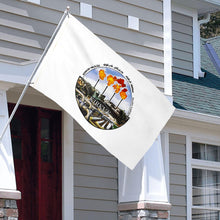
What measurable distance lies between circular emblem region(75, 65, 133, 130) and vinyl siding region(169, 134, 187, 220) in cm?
336

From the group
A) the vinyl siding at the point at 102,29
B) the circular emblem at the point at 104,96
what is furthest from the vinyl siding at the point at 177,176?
the circular emblem at the point at 104,96

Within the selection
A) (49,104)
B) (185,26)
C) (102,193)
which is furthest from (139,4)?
(185,26)

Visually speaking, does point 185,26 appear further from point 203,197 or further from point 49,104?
point 49,104

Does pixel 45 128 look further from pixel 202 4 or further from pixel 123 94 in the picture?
pixel 202 4

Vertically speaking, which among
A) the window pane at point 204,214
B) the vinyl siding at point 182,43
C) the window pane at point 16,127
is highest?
the vinyl siding at point 182,43

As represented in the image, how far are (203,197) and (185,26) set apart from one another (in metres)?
3.83

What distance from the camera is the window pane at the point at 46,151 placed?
32.5 feet

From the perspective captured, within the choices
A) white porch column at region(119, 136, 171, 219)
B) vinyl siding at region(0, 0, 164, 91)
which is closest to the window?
vinyl siding at region(0, 0, 164, 91)

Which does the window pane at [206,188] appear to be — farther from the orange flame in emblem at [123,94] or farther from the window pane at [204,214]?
the orange flame in emblem at [123,94]

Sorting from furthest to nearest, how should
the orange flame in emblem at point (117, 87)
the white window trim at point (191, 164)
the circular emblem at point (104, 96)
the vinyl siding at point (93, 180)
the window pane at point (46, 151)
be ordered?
1. the white window trim at point (191, 164)
2. the vinyl siding at point (93, 180)
3. the window pane at point (46, 151)
4. the orange flame in emblem at point (117, 87)
5. the circular emblem at point (104, 96)

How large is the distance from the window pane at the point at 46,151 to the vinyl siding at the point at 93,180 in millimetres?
355

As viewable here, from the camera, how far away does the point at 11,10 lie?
9.20 meters

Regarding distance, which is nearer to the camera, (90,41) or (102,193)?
(90,41)

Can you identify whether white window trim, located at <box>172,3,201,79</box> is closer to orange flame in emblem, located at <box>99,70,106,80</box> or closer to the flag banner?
the flag banner
